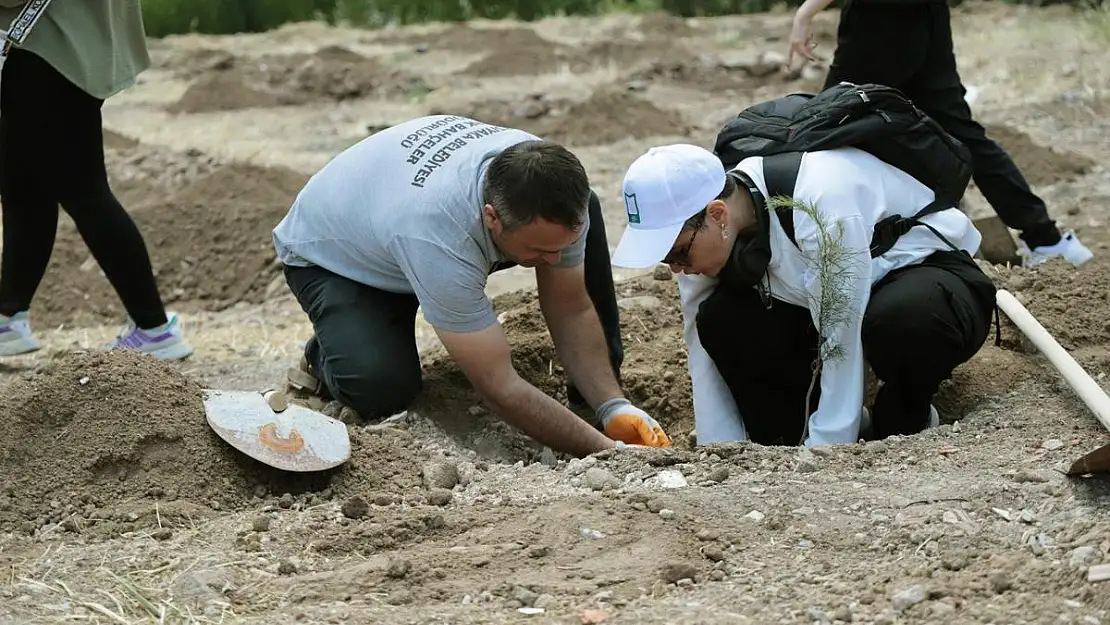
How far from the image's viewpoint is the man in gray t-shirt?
340 cm

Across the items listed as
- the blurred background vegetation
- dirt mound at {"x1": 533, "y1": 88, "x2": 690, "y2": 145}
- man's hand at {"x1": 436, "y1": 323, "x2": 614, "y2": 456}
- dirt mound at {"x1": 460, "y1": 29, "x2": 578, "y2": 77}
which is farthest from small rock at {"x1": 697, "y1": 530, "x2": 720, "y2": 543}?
the blurred background vegetation

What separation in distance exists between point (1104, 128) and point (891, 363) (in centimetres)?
481

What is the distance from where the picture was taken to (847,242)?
327 cm

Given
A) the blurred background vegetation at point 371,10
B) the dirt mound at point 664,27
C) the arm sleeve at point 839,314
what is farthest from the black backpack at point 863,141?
the blurred background vegetation at point 371,10

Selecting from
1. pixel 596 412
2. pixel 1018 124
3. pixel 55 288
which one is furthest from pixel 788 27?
pixel 596 412

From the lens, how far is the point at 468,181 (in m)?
3.54

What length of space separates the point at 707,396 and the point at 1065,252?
1860 millimetres

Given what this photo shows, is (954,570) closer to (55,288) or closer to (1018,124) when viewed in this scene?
(55,288)

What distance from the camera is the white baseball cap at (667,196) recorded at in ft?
10.7

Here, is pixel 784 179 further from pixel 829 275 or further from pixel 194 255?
→ pixel 194 255

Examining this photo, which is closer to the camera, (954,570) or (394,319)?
(954,570)

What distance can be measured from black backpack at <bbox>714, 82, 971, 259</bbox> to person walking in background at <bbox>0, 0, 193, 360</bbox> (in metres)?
1.96

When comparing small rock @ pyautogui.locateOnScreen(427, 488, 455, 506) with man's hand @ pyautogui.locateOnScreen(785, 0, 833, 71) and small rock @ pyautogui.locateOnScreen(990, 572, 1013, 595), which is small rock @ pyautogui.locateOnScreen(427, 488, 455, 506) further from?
man's hand @ pyautogui.locateOnScreen(785, 0, 833, 71)

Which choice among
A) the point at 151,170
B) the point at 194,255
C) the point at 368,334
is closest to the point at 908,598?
the point at 368,334
